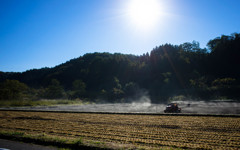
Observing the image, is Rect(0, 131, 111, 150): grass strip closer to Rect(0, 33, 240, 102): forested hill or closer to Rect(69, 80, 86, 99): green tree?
Rect(0, 33, 240, 102): forested hill

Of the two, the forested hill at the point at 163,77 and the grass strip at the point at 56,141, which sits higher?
the forested hill at the point at 163,77

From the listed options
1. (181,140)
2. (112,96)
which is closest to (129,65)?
(112,96)

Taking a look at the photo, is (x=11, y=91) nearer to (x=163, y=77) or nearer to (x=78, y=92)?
(x=78, y=92)

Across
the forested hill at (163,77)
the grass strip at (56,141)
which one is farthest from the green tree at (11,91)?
the grass strip at (56,141)

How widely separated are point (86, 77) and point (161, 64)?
6386cm

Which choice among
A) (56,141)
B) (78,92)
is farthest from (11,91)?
(56,141)

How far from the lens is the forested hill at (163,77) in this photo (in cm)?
5866

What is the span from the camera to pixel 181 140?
7449 millimetres

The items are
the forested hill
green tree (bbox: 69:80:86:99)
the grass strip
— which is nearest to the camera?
the grass strip

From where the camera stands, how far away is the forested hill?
58.7 m

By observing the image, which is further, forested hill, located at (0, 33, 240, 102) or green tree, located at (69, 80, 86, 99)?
green tree, located at (69, 80, 86, 99)

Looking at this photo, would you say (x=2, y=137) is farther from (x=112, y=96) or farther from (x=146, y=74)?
(x=146, y=74)

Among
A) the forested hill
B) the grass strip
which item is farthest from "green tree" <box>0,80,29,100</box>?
the grass strip

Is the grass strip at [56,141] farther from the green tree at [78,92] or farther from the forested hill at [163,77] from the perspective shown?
the green tree at [78,92]
